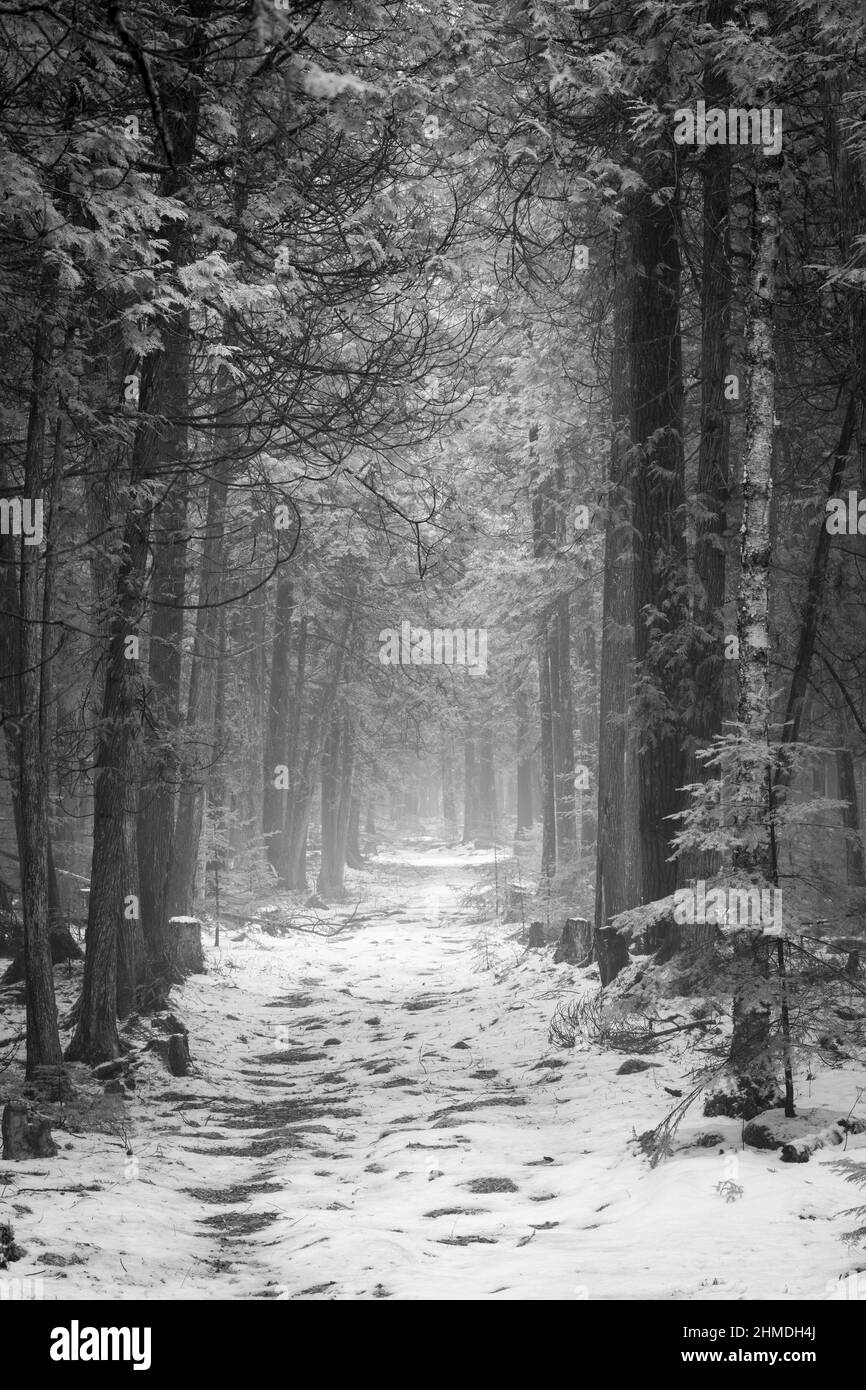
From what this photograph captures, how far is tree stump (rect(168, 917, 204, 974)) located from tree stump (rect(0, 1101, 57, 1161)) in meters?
6.52

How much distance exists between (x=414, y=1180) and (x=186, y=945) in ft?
27.3

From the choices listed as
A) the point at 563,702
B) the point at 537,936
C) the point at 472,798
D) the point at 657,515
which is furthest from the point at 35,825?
the point at 472,798

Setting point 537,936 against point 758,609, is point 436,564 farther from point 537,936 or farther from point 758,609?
point 537,936

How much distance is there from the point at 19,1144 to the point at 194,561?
12.3m

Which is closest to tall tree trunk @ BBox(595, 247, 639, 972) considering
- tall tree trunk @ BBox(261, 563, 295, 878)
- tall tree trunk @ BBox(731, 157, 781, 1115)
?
tall tree trunk @ BBox(731, 157, 781, 1115)

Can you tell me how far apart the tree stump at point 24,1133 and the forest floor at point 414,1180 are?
17 centimetres

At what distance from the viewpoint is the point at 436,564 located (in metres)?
11.2

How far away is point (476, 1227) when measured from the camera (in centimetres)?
561

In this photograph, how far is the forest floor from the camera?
4.65 metres

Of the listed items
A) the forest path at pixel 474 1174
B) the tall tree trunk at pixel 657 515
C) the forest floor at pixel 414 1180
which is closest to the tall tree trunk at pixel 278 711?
the forest path at pixel 474 1174
